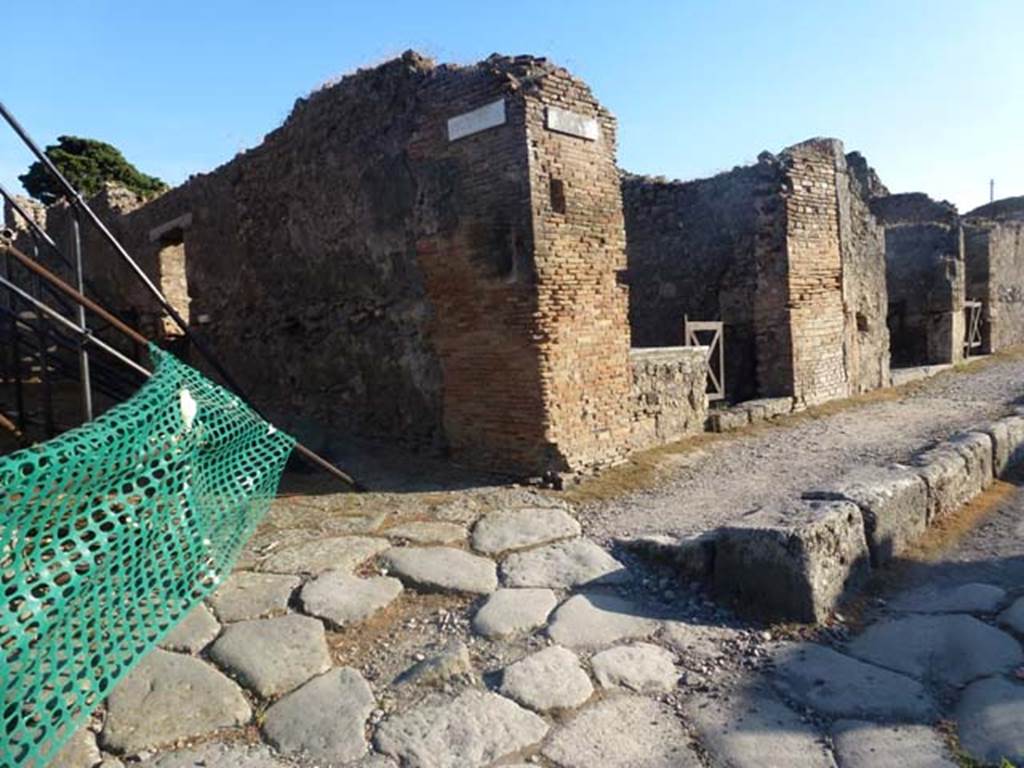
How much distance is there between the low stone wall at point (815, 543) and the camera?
10.9ft

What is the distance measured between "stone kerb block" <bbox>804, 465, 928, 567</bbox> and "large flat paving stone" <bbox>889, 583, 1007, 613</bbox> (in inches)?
12.1

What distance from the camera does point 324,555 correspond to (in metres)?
4.20

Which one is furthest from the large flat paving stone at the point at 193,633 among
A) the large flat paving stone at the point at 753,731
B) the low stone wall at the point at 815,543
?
the low stone wall at the point at 815,543

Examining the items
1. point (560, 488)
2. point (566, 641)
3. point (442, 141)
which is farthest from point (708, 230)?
point (566, 641)

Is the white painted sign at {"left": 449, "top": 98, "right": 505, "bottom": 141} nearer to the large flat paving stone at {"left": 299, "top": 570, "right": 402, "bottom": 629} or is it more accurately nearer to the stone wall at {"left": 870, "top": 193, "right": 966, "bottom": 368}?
the large flat paving stone at {"left": 299, "top": 570, "right": 402, "bottom": 629}

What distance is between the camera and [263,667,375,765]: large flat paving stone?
240 centimetres

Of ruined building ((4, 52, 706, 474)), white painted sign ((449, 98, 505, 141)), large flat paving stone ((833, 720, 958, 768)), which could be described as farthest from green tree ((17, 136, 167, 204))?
large flat paving stone ((833, 720, 958, 768))

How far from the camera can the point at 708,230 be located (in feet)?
34.1

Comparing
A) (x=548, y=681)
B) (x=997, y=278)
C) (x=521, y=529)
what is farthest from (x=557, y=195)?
(x=997, y=278)

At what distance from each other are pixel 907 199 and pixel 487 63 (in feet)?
65.7

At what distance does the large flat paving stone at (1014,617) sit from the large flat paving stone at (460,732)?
2.27m

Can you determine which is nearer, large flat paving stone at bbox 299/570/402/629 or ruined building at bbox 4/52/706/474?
large flat paving stone at bbox 299/570/402/629

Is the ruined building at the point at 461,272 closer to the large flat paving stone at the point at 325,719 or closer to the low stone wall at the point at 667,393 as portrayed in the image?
the low stone wall at the point at 667,393

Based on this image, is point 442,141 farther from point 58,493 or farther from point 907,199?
point 907,199
